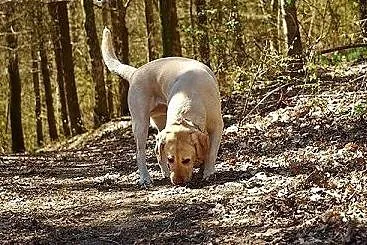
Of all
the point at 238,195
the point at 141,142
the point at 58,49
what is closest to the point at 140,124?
the point at 141,142

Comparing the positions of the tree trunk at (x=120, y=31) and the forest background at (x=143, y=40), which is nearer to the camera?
the forest background at (x=143, y=40)

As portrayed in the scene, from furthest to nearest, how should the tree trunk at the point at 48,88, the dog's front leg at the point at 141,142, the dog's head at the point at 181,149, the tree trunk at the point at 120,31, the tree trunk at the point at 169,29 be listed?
the tree trunk at the point at 48,88
the tree trunk at the point at 120,31
the tree trunk at the point at 169,29
the dog's front leg at the point at 141,142
the dog's head at the point at 181,149

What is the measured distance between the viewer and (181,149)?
7633mm

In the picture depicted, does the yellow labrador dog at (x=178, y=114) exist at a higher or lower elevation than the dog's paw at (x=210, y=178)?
higher

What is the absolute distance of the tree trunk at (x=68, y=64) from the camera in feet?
79.3

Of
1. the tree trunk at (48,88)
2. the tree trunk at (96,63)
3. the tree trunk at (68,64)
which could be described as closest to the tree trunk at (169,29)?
the tree trunk at (96,63)

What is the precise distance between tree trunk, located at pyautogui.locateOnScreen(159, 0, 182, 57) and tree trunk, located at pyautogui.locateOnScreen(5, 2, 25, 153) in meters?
8.00

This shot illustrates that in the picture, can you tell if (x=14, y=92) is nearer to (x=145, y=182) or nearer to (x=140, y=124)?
(x=140, y=124)

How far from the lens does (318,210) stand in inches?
225

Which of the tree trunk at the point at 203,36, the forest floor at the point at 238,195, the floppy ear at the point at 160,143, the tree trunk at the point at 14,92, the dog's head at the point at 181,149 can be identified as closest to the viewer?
the forest floor at the point at 238,195

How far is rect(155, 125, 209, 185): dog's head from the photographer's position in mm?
7625

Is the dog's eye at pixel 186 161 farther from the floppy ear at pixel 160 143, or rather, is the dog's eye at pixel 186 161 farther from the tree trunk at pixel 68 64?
the tree trunk at pixel 68 64

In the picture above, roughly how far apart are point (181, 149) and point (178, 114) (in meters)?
0.49

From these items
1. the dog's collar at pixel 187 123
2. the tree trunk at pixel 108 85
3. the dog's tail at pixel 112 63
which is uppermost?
the dog's tail at pixel 112 63
